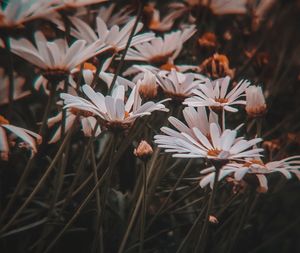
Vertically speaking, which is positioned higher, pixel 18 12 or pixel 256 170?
pixel 18 12

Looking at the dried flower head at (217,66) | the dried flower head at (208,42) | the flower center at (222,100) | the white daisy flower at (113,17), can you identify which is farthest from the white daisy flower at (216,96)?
the white daisy flower at (113,17)

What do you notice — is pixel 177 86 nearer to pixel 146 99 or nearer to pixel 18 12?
pixel 146 99

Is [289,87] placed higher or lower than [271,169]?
lower

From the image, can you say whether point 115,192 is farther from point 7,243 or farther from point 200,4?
point 200,4

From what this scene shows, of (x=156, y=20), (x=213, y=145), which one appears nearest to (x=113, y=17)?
(x=156, y=20)

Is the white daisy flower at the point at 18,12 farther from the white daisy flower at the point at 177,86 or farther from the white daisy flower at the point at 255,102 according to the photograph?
the white daisy flower at the point at 255,102

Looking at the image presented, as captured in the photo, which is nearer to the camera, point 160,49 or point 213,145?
point 213,145

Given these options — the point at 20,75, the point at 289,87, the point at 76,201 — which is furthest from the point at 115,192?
the point at 289,87
